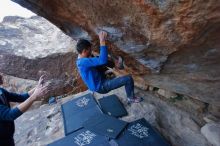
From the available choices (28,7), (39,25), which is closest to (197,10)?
(28,7)

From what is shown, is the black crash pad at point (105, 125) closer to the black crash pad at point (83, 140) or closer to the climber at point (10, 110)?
the black crash pad at point (83, 140)

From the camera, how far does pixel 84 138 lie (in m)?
4.19

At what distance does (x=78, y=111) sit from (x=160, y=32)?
8.33 ft

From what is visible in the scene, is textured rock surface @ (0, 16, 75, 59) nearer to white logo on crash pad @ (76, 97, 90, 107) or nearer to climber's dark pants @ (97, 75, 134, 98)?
white logo on crash pad @ (76, 97, 90, 107)

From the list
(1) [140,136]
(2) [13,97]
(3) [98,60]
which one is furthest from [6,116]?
(1) [140,136]

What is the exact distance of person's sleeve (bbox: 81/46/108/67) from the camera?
3958 mm

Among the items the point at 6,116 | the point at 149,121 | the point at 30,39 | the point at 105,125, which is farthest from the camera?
the point at 30,39

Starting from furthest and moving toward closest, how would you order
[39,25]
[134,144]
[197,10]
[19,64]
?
[39,25] < [19,64] < [134,144] < [197,10]

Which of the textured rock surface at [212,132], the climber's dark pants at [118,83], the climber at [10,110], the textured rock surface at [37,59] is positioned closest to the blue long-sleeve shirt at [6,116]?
the climber at [10,110]

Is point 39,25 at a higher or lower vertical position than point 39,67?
higher

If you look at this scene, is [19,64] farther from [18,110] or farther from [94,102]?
[18,110]

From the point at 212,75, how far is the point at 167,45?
0.76 m

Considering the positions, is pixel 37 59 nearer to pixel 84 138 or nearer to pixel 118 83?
pixel 118 83

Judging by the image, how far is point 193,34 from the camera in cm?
291
